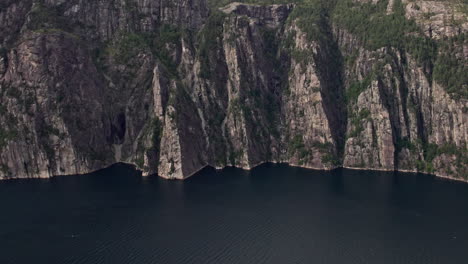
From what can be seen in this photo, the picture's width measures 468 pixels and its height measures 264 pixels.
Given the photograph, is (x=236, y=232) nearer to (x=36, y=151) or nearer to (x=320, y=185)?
(x=320, y=185)

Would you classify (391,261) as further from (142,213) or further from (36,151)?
(36,151)

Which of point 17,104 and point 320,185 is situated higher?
point 17,104

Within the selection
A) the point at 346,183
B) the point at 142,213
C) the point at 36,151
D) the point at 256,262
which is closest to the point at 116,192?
the point at 142,213

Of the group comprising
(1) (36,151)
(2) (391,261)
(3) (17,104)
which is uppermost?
(3) (17,104)

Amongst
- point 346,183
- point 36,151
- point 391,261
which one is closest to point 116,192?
point 36,151

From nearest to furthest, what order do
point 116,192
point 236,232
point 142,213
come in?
point 236,232
point 142,213
point 116,192

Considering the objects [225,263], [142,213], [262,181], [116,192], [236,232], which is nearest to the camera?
[225,263]

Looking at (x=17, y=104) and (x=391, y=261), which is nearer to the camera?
(x=391, y=261)
